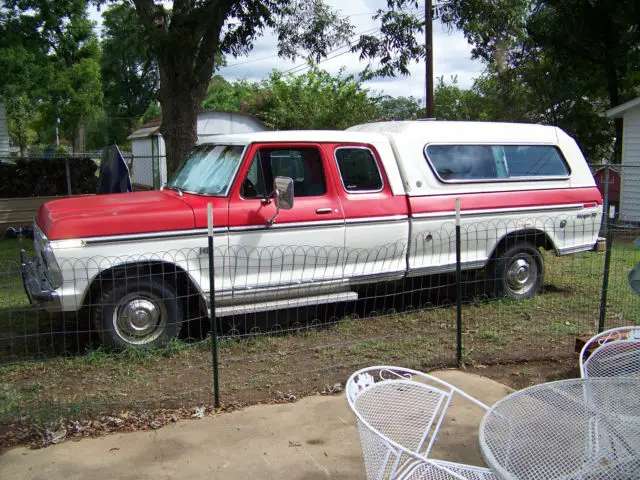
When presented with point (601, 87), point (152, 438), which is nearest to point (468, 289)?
point (152, 438)

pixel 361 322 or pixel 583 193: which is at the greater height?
pixel 583 193

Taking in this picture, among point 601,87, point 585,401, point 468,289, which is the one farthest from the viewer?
point 601,87

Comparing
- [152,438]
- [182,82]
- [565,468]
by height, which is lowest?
[152,438]

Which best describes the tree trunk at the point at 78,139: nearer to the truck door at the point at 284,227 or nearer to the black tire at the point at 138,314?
the truck door at the point at 284,227

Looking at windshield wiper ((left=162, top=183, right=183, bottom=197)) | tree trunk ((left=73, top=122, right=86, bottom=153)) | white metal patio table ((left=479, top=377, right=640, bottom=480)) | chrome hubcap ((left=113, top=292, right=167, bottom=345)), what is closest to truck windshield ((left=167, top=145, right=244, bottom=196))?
windshield wiper ((left=162, top=183, right=183, bottom=197))

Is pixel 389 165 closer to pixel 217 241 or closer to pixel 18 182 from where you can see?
pixel 217 241

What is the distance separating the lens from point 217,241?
5875 millimetres

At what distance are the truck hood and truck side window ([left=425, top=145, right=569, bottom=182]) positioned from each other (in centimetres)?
297

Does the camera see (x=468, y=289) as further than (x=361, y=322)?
Yes

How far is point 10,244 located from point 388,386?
11.8m

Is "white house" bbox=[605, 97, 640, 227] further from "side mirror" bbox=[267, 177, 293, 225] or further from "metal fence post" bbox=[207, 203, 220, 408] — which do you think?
"metal fence post" bbox=[207, 203, 220, 408]

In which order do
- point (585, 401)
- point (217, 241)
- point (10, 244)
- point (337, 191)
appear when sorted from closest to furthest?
point (585, 401)
point (217, 241)
point (337, 191)
point (10, 244)

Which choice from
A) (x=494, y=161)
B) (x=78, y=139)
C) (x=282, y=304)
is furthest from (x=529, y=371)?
(x=78, y=139)

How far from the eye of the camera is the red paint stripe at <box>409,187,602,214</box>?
275 inches
